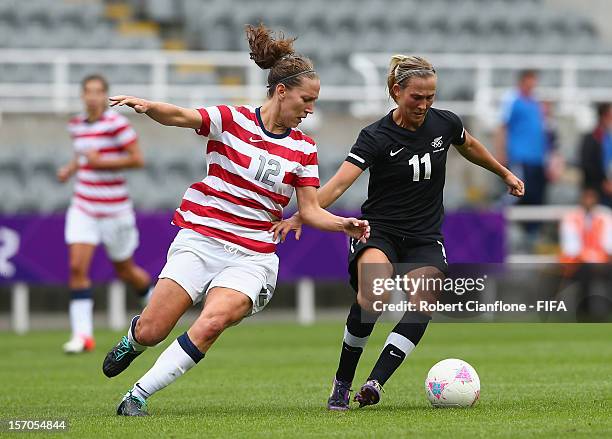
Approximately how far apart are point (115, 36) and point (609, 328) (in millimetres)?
9386

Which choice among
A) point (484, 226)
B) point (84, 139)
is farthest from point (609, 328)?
point (84, 139)

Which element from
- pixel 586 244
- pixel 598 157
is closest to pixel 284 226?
pixel 586 244

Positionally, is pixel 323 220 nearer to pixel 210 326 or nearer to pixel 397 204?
pixel 397 204

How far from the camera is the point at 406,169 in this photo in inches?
300

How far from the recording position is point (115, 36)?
2022 centimetres

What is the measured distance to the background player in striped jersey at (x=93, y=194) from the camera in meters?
12.2

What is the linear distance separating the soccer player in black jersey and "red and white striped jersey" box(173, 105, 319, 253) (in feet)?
0.60

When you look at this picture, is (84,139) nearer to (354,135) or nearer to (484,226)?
(484,226)

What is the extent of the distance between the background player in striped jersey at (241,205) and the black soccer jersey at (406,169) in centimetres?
39

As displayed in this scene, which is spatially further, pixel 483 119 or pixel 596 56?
pixel 596 56

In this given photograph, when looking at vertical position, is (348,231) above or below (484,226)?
above

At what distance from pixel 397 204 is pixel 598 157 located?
9524 mm

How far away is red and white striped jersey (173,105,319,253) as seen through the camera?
24.1ft

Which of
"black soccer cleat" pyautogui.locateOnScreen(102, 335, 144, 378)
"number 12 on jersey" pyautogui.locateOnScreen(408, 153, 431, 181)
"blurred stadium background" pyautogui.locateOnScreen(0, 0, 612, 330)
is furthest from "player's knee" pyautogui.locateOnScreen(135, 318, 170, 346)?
"blurred stadium background" pyautogui.locateOnScreen(0, 0, 612, 330)
